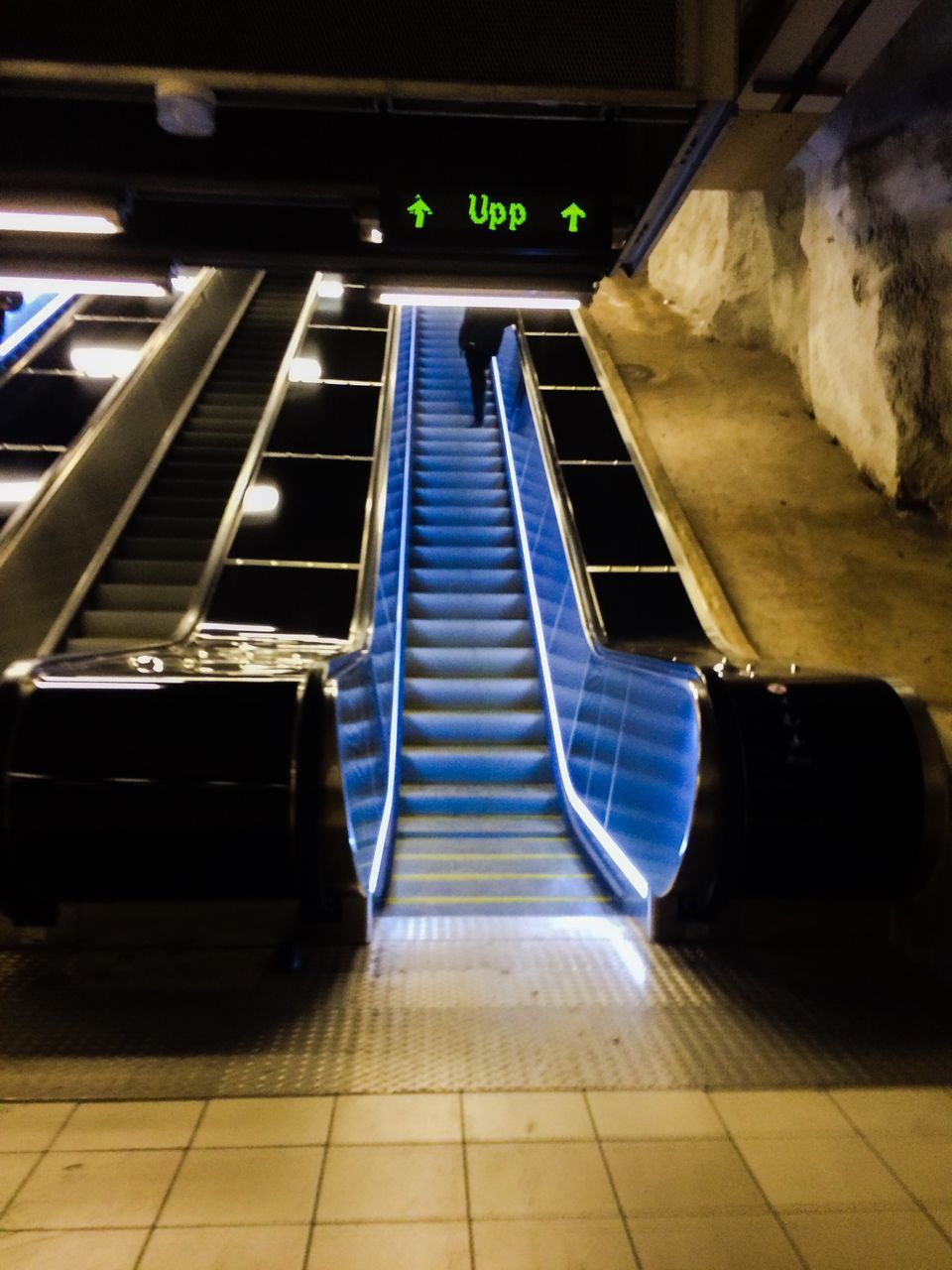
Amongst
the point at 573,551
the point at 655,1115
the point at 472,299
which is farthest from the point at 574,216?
the point at 655,1115

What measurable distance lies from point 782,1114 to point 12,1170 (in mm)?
2051

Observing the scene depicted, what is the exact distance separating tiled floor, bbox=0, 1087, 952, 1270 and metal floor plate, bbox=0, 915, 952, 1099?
0.12 m

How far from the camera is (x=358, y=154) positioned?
14.8 feet

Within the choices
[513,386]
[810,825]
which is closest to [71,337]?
[513,386]

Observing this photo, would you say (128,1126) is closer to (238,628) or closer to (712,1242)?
(712,1242)

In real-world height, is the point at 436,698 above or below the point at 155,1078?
above

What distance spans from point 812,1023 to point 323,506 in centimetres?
523

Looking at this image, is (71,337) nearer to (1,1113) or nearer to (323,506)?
(323,506)

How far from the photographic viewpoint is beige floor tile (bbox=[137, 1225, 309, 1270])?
5.83ft

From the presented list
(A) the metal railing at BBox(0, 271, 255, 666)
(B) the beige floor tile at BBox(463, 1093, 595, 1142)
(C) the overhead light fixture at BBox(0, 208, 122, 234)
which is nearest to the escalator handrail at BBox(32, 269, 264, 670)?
(A) the metal railing at BBox(0, 271, 255, 666)

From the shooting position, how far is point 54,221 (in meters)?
4.05

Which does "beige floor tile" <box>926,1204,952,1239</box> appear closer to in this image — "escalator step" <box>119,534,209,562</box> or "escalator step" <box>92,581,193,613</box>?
"escalator step" <box>92,581,193,613</box>

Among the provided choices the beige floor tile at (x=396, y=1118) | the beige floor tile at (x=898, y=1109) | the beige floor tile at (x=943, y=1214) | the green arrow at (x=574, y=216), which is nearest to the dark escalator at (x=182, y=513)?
the beige floor tile at (x=396, y=1118)

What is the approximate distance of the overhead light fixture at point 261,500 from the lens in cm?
663
